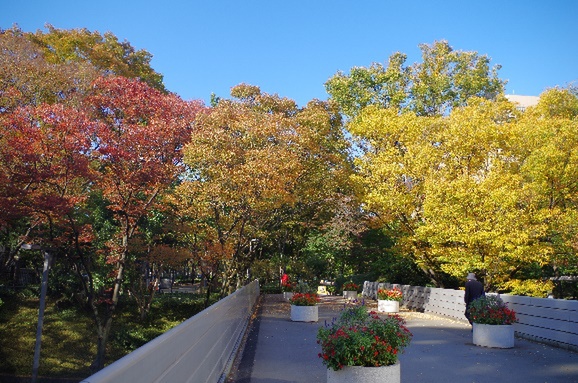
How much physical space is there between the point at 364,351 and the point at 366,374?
0.27m

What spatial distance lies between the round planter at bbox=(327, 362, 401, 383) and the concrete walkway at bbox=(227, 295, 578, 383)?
1.62m

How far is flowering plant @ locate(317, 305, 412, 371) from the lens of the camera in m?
7.32

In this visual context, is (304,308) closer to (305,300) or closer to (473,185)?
(305,300)

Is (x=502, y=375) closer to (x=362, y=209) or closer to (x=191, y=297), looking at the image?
(x=362, y=209)

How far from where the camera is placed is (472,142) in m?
26.3

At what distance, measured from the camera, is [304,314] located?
1995cm

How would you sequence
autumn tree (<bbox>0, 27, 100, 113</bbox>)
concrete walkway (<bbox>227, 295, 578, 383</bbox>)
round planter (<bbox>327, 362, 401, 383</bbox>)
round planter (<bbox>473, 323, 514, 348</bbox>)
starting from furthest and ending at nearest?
autumn tree (<bbox>0, 27, 100, 113</bbox>) < round planter (<bbox>473, 323, 514, 348</bbox>) < concrete walkway (<bbox>227, 295, 578, 383</bbox>) < round planter (<bbox>327, 362, 401, 383</bbox>)

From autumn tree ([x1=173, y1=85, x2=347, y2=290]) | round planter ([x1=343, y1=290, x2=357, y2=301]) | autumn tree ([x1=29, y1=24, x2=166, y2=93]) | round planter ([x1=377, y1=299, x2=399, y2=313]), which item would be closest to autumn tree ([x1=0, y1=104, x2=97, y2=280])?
autumn tree ([x1=173, y1=85, x2=347, y2=290])

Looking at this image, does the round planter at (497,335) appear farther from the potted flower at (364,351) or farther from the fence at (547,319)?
the potted flower at (364,351)

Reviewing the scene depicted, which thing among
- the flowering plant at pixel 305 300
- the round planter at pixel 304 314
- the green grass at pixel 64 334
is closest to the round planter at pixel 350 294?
the green grass at pixel 64 334

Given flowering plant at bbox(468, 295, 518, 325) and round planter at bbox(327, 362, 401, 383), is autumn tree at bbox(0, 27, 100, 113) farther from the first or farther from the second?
round planter at bbox(327, 362, 401, 383)

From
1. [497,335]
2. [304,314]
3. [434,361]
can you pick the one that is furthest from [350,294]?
[434,361]

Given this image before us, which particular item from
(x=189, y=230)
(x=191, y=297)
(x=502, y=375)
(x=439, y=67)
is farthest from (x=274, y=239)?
(x=502, y=375)

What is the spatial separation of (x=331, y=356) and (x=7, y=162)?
12.7 meters
